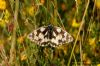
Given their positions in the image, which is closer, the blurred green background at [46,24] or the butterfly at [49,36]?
the butterfly at [49,36]

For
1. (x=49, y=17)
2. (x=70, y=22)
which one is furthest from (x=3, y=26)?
(x=70, y=22)

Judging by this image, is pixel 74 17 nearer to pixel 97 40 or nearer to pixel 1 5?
pixel 97 40

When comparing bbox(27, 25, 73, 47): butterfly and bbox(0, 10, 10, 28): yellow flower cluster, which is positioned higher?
bbox(0, 10, 10, 28): yellow flower cluster

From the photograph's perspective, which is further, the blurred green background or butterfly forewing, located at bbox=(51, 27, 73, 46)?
the blurred green background

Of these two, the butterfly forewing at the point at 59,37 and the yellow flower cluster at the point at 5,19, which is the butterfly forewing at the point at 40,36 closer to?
the butterfly forewing at the point at 59,37

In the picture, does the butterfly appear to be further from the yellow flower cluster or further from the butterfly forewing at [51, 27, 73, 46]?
the yellow flower cluster

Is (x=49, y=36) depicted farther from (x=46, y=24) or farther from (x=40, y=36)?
(x=46, y=24)

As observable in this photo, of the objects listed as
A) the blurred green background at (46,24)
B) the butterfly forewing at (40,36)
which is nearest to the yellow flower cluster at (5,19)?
the blurred green background at (46,24)

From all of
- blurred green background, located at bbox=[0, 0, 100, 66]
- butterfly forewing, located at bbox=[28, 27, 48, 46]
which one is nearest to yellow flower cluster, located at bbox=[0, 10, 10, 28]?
blurred green background, located at bbox=[0, 0, 100, 66]
